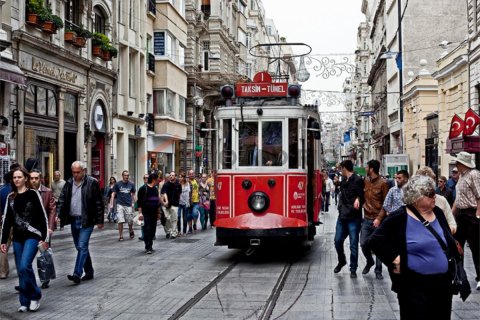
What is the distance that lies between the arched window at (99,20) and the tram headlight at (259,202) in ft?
57.2

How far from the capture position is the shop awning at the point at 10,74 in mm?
17984

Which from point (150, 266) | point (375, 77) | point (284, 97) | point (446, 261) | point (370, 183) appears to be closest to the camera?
point (446, 261)

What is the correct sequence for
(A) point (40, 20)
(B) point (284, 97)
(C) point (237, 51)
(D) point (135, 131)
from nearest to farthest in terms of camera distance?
(B) point (284, 97) → (A) point (40, 20) → (D) point (135, 131) → (C) point (237, 51)

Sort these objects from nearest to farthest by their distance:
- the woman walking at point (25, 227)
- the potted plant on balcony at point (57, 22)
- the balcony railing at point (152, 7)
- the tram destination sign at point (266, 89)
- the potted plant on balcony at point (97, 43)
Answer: the woman walking at point (25, 227), the tram destination sign at point (266, 89), the potted plant on balcony at point (57, 22), the potted plant on balcony at point (97, 43), the balcony railing at point (152, 7)

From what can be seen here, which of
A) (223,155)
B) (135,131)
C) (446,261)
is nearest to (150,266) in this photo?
(223,155)

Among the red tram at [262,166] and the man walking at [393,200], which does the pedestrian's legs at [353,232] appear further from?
the red tram at [262,166]

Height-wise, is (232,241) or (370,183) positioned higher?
(370,183)

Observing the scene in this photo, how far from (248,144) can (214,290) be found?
12.5 feet

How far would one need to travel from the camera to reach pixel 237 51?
54781 mm

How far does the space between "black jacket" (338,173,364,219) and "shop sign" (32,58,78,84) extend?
1346 cm

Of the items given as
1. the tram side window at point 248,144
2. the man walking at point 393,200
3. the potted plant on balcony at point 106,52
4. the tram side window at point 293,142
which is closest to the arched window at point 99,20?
the potted plant on balcony at point 106,52

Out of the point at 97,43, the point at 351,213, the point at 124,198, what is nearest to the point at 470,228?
the point at 351,213

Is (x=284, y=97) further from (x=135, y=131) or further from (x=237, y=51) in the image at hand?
(x=237, y=51)

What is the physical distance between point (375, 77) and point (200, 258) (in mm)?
57617
